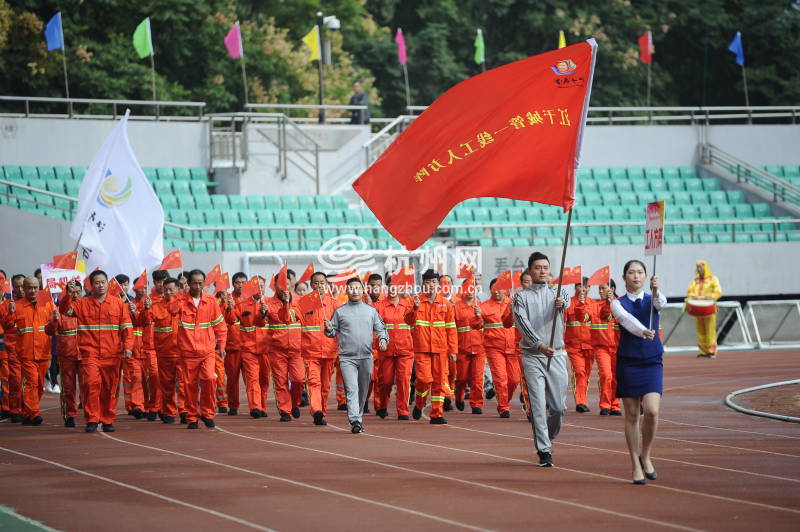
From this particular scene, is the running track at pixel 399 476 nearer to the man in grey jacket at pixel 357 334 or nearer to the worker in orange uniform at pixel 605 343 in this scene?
the worker in orange uniform at pixel 605 343

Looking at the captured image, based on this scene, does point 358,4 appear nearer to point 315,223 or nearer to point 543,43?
point 543,43

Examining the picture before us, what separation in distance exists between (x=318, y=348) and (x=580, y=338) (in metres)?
3.58

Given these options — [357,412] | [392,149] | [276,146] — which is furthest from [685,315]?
[392,149]

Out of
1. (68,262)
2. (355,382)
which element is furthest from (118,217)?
(355,382)

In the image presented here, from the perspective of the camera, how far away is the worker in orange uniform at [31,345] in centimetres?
1705

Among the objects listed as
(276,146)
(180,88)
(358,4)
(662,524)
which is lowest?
(662,524)

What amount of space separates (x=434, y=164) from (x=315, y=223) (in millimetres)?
17460

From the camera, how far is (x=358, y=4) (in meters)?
46.5

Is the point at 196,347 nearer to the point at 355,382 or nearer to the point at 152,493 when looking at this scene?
the point at 355,382

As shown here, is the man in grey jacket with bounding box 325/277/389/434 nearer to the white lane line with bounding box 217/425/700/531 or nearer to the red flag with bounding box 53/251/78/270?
the white lane line with bounding box 217/425/700/531

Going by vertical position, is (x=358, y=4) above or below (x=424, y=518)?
above

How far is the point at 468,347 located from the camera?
18.6 meters

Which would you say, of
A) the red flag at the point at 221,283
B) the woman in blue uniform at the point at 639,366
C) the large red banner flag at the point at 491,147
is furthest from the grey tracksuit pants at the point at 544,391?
the red flag at the point at 221,283

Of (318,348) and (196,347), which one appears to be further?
(318,348)
